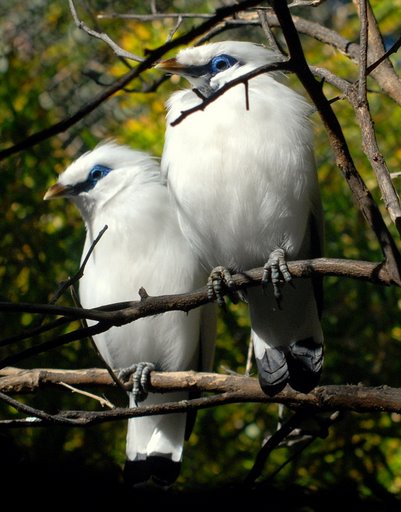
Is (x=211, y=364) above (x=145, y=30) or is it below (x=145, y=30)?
below

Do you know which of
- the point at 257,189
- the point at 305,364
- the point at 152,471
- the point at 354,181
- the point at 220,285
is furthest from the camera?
the point at 152,471

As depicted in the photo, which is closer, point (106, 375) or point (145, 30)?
point (106, 375)

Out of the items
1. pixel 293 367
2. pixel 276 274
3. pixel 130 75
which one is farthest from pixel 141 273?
pixel 130 75

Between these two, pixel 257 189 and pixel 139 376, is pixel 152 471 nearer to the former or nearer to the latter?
pixel 139 376

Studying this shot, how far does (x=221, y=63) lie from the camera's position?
255 cm

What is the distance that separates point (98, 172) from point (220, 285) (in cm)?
126

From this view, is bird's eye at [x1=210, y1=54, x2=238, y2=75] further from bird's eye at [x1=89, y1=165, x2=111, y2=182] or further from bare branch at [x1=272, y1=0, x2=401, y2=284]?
bare branch at [x1=272, y1=0, x2=401, y2=284]

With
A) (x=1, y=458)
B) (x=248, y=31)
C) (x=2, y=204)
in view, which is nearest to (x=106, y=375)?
(x=1, y=458)

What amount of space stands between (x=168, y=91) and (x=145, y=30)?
454mm

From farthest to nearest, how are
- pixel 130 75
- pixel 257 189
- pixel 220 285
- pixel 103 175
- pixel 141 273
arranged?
pixel 103 175 < pixel 141 273 < pixel 257 189 < pixel 220 285 < pixel 130 75

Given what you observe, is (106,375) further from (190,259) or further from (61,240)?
(61,240)

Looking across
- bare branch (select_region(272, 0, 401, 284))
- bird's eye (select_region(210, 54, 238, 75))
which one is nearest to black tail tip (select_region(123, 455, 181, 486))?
bird's eye (select_region(210, 54, 238, 75))

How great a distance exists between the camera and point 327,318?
3.17m

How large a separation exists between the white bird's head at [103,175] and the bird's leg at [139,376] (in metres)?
0.64
